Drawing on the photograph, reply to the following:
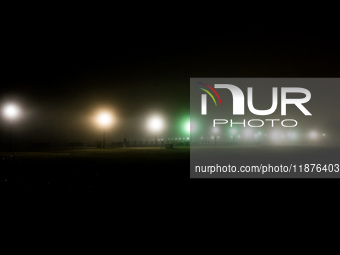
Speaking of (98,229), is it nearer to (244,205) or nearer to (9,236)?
(9,236)

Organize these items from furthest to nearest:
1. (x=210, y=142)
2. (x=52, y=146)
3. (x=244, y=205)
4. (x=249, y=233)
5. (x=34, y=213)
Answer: (x=210, y=142) → (x=52, y=146) → (x=244, y=205) → (x=34, y=213) → (x=249, y=233)

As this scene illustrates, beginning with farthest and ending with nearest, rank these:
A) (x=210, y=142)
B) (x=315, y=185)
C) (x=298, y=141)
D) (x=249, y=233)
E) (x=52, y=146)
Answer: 1. (x=298, y=141)
2. (x=210, y=142)
3. (x=52, y=146)
4. (x=315, y=185)
5. (x=249, y=233)

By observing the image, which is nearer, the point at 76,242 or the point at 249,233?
the point at 76,242

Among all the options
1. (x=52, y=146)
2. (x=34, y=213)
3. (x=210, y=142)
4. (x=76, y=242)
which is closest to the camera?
(x=76, y=242)

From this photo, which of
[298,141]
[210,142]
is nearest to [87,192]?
[210,142]

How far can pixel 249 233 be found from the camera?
569 cm

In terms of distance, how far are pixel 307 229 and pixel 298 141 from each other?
61.2 metres

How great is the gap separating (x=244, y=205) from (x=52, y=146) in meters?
40.6

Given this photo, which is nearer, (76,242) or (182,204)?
(76,242)

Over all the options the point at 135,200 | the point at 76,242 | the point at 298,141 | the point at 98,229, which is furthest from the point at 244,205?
the point at 298,141

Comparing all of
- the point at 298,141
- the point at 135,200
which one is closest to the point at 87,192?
the point at 135,200

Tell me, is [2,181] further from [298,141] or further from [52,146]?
[298,141]

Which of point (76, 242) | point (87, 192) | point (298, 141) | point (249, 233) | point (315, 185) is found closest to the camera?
point (76, 242)

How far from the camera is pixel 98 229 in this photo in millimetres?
5898
